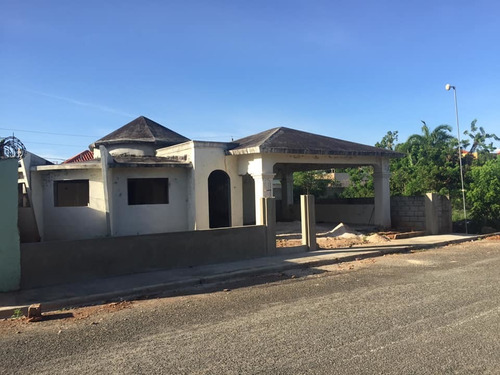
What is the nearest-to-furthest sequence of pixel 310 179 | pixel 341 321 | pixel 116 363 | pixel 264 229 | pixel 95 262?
pixel 116 363 < pixel 341 321 < pixel 95 262 < pixel 264 229 < pixel 310 179

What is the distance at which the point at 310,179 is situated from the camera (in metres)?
33.6

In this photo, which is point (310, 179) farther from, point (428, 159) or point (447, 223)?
point (447, 223)

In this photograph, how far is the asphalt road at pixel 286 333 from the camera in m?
4.50

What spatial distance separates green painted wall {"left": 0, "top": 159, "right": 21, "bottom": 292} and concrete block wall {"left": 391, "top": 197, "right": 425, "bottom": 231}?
15.0 meters

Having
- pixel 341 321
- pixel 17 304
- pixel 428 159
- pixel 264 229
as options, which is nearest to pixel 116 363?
pixel 341 321

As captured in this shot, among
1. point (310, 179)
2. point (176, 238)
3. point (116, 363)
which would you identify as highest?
point (310, 179)

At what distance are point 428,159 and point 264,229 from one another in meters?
28.5

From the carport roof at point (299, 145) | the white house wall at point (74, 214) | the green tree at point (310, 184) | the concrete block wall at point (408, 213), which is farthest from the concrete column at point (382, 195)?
the green tree at point (310, 184)

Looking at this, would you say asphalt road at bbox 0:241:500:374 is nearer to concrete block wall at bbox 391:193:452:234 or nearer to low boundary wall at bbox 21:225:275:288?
low boundary wall at bbox 21:225:275:288

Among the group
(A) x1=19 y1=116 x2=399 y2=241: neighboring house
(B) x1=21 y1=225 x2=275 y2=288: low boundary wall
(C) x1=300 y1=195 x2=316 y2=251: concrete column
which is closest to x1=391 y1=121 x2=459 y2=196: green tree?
(A) x1=19 y1=116 x2=399 y2=241: neighboring house

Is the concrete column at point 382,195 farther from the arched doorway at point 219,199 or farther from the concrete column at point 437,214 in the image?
the arched doorway at point 219,199

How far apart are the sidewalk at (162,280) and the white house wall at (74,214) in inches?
242

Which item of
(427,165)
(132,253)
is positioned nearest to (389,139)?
(427,165)

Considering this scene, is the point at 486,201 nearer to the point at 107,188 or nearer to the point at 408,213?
the point at 408,213
